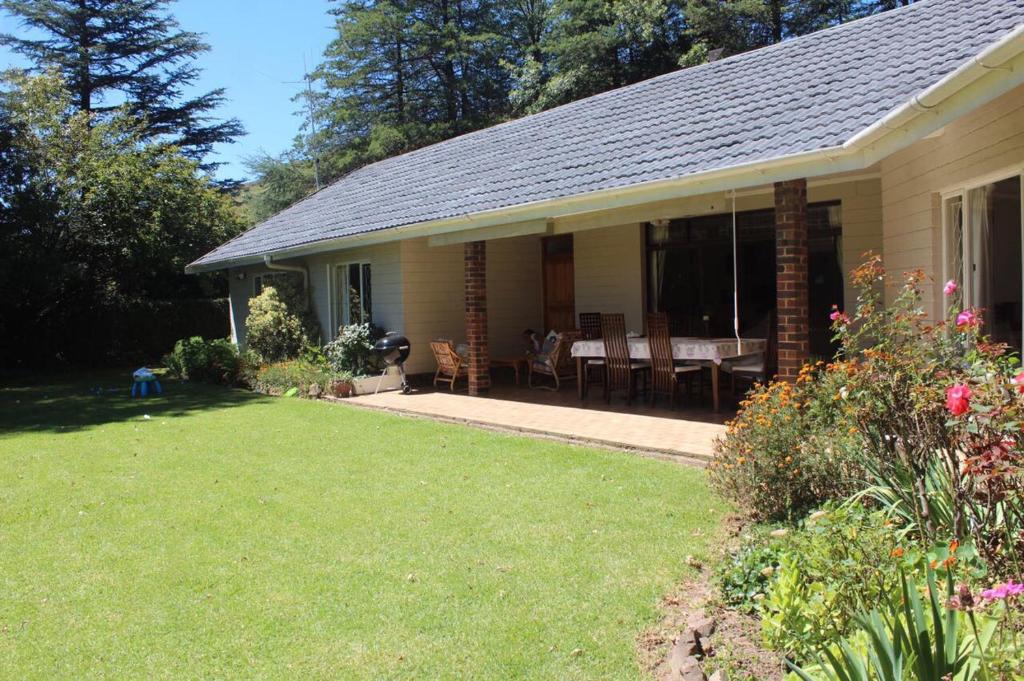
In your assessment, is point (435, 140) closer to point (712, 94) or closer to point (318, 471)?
point (712, 94)

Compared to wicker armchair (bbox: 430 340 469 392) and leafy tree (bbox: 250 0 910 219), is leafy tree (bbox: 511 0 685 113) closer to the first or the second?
leafy tree (bbox: 250 0 910 219)

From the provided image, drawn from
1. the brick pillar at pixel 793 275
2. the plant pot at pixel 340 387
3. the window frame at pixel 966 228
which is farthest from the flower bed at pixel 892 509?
the plant pot at pixel 340 387

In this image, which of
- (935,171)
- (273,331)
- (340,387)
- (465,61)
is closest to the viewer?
(935,171)

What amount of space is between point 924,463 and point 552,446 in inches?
192

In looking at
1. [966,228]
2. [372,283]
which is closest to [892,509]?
[966,228]

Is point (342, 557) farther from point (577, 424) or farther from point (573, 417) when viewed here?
point (573, 417)

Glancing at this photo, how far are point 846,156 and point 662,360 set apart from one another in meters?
3.93

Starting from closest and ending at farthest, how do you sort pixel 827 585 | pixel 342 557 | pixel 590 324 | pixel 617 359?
pixel 827 585 < pixel 342 557 < pixel 617 359 < pixel 590 324

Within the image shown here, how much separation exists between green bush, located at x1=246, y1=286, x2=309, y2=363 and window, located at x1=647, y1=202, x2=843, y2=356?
25.7 feet

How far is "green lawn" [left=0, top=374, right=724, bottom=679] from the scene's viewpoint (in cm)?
373

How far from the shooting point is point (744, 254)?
1256 centimetres

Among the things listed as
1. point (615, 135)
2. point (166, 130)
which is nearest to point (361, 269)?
point (615, 135)

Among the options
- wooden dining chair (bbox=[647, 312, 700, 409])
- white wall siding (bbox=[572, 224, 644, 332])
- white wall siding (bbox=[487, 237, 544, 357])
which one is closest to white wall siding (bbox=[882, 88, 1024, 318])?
wooden dining chair (bbox=[647, 312, 700, 409])

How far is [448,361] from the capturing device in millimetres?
13430
